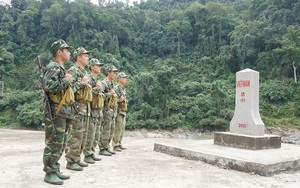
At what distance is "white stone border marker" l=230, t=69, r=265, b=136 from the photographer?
670 cm

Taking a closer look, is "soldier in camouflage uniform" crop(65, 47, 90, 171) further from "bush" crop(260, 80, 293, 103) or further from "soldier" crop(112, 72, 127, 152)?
"bush" crop(260, 80, 293, 103)

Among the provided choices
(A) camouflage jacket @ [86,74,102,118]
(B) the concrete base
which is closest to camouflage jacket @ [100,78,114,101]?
(A) camouflage jacket @ [86,74,102,118]

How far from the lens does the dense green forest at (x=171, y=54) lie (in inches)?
991

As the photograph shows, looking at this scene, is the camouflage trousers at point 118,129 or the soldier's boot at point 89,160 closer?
the soldier's boot at point 89,160

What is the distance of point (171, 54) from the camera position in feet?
→ 146

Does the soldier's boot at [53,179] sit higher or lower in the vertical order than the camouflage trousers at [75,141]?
lower

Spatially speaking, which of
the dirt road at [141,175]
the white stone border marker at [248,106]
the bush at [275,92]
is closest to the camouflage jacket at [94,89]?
the dirt road at [141,175]

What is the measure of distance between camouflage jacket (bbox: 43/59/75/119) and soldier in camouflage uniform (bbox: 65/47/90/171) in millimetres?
395

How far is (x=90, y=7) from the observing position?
1710 inches

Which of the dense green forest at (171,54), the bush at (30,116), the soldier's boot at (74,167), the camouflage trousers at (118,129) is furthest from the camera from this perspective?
the dense green forest at (171,54)

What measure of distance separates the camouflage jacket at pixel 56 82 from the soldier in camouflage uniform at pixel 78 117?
395mm

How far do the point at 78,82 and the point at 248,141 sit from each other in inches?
161

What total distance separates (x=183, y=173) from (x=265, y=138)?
284cm

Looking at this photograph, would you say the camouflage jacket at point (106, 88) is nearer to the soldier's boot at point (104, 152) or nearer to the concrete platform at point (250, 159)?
the soldier's boot at point (104, 152)
